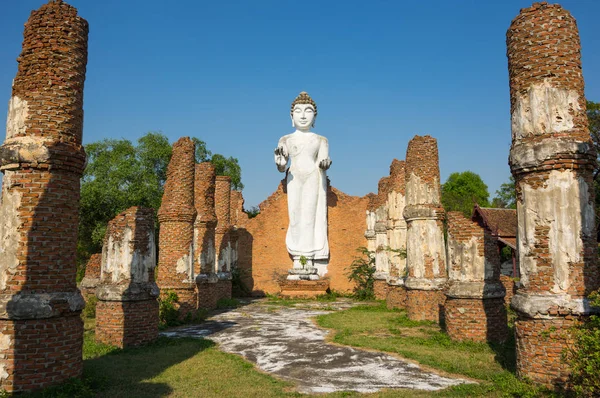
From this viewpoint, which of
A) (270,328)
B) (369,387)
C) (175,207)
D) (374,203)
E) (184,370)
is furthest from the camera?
(374,203)

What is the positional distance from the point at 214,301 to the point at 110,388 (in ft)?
32.6

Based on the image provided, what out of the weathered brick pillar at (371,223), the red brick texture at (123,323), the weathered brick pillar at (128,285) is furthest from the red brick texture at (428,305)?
the weathered brick pillar at (371,223)

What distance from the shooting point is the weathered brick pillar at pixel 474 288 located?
9672 mm

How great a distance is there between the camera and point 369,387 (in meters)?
6.91

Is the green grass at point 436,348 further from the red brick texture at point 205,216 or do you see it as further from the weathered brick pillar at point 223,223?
the weathered brick pillar at point 223,223

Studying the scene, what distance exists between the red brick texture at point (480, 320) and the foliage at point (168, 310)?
6890 millimetres

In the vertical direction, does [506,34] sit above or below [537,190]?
above

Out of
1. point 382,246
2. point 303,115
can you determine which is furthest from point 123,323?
point 303,115

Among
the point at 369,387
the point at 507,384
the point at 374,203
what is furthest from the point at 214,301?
the point at 507,384

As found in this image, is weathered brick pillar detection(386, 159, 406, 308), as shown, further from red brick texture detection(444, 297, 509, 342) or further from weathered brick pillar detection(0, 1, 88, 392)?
weathered brick pillar detection(0, 1, 88, 392)

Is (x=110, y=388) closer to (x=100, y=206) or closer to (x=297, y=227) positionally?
(x=297, y=227)

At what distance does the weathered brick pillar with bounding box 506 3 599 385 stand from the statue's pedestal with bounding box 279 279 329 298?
47.1ft

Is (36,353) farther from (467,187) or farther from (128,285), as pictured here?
(467,187)

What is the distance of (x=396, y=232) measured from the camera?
17312 millimetres
